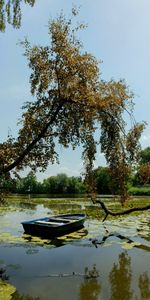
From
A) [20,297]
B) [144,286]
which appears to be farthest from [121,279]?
[20,297]

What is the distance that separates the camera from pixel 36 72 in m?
14.1

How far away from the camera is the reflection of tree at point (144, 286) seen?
11.6 m

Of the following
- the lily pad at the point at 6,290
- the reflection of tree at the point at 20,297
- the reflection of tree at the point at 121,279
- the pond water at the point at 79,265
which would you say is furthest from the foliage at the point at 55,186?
the reflection of tree at the point at 20,297

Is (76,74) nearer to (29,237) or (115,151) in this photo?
(115,151)

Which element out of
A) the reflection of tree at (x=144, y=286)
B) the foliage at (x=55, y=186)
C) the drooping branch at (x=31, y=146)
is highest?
the foliage at (x=55, y=186)

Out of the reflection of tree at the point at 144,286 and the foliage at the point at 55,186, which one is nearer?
the reflection of tree at the point at 144,286

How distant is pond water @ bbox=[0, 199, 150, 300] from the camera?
11719 millimetres

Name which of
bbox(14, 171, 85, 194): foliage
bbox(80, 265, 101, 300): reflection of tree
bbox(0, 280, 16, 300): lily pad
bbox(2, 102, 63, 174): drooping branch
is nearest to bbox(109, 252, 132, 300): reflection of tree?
bbox(80, 265, 101, 300): reflection of tree

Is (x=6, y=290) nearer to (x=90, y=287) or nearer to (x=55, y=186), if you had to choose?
(x=90, y=287)

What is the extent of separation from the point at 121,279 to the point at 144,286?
1.05 meters

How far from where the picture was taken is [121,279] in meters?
13.3

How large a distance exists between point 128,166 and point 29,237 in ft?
31.8

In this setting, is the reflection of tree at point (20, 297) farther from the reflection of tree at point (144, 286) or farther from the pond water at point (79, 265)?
the reflection of tree at point (144, 286)

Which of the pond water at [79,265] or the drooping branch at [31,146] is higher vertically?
the drooping branch at [31,146]
